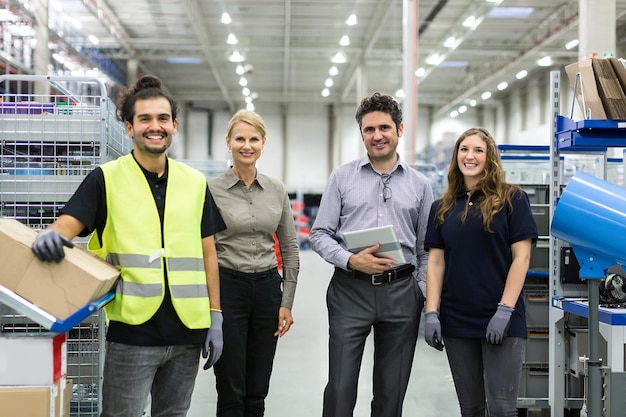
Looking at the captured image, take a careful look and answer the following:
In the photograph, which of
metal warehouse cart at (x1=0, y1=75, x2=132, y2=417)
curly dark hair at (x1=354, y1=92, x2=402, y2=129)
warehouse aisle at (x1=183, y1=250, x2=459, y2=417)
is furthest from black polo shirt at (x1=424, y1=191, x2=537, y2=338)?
warehouse aisle at (x1=183, y1=250, x2=459, y2=417)

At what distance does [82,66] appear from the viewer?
14258 mm

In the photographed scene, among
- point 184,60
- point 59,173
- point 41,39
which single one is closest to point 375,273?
point 59,173

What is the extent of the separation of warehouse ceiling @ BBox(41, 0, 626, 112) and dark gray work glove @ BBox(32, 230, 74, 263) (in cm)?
931

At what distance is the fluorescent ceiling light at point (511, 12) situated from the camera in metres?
13.2

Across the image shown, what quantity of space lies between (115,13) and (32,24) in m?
4.67

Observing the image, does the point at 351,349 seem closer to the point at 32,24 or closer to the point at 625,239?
the point at 625,239

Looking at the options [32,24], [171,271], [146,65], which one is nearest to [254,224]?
[171,271]

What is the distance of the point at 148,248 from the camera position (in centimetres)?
201

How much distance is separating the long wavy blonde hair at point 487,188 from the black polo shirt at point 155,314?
3.55 ft

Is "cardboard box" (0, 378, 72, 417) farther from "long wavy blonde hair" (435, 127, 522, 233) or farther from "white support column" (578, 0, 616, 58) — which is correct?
"white support column" (578, 0, 616, 58)

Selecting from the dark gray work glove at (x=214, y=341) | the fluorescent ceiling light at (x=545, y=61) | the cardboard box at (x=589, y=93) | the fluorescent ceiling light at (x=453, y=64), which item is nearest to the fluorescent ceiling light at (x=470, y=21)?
the fluorescent ceiling light at (x=545, y=61)

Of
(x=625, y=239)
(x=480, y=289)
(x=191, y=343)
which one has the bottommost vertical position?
(x=191, y=343)

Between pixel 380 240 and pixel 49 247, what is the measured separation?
1159mm

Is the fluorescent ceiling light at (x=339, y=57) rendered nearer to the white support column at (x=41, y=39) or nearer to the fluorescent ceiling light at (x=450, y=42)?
the fluorescent ceiling light at (x=450, y=42)
